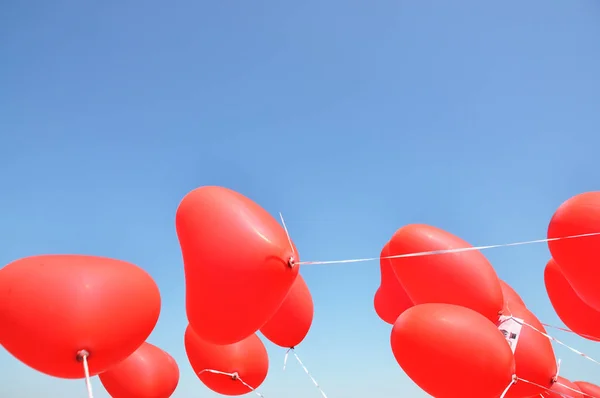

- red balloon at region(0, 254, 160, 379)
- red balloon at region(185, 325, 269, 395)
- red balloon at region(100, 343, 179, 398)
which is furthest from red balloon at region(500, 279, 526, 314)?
red balloon at region(100, 343, 179, 398)

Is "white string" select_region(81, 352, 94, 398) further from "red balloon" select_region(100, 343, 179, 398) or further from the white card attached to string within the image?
the white card attached to string

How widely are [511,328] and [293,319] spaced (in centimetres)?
226

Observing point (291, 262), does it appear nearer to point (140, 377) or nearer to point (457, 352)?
point (457, 352)

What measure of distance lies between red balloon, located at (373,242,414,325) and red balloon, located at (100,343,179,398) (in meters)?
2.74

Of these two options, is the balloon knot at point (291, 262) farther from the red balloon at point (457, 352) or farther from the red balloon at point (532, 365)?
the red balloon at point (532, 365)

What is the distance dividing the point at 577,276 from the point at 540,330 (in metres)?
0.85

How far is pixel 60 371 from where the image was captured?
318cm

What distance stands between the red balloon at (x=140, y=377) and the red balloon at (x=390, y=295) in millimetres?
2741

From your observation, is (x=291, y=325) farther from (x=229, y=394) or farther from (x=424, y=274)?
(x=424, y=274)

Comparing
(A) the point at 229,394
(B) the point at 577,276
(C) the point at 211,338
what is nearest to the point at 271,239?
(C) the point at 211,338

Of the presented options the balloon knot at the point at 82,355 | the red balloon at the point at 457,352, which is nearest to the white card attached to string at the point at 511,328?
the red balloon at the point at 457,352

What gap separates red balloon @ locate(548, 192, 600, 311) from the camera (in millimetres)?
3314

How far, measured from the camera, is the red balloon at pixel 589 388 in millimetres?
5195

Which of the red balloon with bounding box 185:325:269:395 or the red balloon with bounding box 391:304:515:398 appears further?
the red balloon with bounding box 185:325:269:395
